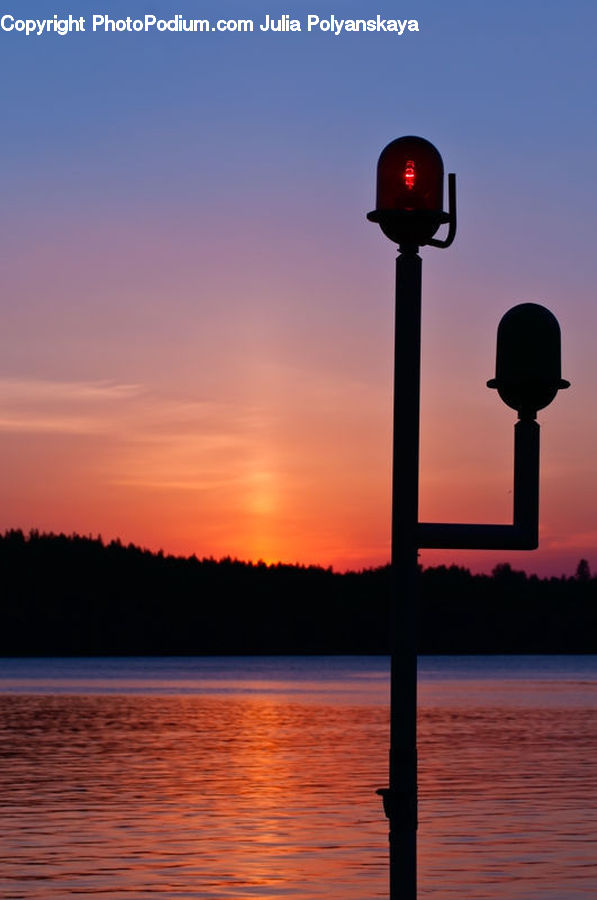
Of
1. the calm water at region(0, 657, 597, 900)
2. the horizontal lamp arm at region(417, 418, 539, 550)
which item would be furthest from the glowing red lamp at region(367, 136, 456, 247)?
the calm water at region(0, 657, 597, 900)

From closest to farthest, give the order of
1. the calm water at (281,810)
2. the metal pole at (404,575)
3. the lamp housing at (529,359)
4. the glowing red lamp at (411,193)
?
the metal pole at (404,575), the glowing red lamp at (411,193), the lamp housing at (529,359), the calm water at (281,810)

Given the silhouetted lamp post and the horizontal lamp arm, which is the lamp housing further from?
the horizontal lamp arm

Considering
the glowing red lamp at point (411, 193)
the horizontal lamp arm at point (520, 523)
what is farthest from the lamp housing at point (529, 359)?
the glowing red lamp at point (411, 193)

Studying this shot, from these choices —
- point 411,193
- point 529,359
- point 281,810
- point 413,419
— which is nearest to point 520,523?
point 529,359

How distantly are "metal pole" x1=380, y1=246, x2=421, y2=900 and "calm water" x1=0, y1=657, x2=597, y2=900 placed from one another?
25.7 metres

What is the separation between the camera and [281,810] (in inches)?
1956

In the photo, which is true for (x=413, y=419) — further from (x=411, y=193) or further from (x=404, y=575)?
(x=411, y=193)

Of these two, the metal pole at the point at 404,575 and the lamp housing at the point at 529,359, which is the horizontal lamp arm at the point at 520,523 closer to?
the lamp housing at the point at 529,359

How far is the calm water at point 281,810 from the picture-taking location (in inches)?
1304

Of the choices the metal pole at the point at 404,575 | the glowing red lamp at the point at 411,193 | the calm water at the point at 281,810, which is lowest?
the calm water at the point at 281,810

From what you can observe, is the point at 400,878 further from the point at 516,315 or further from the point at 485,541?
the point at 516,315

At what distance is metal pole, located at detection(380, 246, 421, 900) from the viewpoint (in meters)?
5.47

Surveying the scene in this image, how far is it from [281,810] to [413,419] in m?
45.2

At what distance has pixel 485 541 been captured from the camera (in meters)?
6.12
